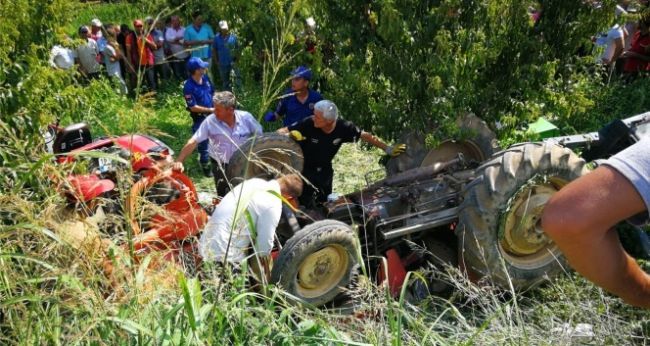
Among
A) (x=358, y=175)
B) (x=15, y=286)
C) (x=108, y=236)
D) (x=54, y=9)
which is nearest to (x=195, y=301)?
(x=108, y=236)

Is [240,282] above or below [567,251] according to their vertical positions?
below

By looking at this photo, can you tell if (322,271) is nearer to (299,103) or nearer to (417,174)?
(417,174)

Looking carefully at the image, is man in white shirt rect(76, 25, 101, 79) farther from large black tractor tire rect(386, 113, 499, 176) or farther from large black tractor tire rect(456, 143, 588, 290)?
large black tractor tire rect(456, 143, 588, 290)

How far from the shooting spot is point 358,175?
7.23 metres

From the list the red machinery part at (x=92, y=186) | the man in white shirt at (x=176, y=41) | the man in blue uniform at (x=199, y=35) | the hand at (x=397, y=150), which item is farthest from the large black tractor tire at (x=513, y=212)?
the man in white shirt at (x=176, y=41)

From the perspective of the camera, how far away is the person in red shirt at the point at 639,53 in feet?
30.3

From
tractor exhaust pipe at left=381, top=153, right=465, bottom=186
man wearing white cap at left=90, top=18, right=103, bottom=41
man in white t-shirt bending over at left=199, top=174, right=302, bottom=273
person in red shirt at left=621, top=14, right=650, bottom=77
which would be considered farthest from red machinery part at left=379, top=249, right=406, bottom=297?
man wearing white cap at left=90, top=18, right=103, bottom=41

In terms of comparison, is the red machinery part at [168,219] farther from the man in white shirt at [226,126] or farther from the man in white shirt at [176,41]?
the man in white shirt at [176,41]

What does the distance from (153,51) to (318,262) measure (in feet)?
31.8

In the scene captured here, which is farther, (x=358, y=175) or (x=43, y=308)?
(x=358, y=175)

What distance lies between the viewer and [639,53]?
9312mm

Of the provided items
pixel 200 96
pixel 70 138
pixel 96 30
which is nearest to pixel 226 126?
pixel 70 138

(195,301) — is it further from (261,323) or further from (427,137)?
(427,137)

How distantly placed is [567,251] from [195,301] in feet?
4.68
